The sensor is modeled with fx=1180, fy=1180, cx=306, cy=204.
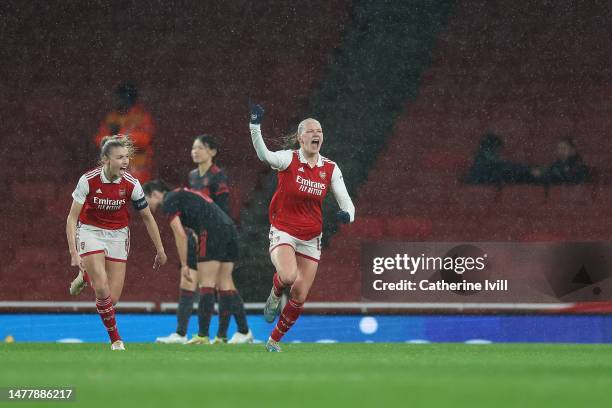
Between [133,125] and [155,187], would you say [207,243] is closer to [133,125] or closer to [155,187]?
[155,187]

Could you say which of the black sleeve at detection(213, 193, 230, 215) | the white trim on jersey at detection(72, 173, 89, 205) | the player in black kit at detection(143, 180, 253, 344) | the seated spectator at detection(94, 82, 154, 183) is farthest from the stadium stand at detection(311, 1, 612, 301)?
the white trim on jersey at detection(72, 173, 89, 205)

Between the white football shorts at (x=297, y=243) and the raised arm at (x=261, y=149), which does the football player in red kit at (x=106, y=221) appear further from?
the raised arm at (x=261, y=149)

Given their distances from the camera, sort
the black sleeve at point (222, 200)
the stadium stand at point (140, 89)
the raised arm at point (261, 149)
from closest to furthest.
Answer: the raised arm at point (261, 149) < the black sleeve at point (222, 200) < the stadium stand at point (140, 89)

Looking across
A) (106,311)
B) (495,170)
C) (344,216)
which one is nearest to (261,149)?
(344,216)

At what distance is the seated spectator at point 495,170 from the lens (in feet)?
45.0

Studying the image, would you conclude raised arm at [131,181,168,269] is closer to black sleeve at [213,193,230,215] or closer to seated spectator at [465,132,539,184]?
black sleeve at [213,193,230,215]

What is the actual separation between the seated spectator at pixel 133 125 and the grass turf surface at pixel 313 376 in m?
5.18

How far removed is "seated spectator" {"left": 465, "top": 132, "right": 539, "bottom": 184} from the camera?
1371 cm

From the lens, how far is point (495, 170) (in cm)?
1380

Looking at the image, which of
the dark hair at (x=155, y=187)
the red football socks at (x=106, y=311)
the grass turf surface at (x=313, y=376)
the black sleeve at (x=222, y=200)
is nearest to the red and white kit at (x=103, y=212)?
the red football socks at (x=106, y=311)

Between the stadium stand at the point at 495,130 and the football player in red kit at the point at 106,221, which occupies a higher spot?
the stadium stand at the point at 495,130

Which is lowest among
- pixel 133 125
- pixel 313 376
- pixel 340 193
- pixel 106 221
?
pixel 313 376

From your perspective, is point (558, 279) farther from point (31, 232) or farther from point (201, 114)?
point (31, 232)

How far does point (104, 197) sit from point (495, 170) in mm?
6652
